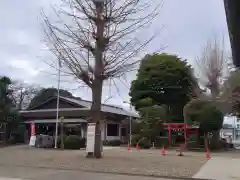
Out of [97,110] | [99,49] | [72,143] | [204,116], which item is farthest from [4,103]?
[99,49]

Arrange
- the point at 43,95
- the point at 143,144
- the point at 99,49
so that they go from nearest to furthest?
1. the point at 99,49
2. the point at 143,144
3. the point at 43,95

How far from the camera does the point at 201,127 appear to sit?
137ft

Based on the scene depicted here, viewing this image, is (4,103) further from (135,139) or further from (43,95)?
(43,95)

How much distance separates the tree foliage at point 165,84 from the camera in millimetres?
51812

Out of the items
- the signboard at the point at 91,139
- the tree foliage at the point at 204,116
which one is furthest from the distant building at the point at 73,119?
the signboard at the point at 91,139

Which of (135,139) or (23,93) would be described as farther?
(23,93)

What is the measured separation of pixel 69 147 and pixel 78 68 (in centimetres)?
1643

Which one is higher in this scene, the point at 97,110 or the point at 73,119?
the point at 73,119

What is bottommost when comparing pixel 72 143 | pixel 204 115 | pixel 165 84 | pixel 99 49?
pixel 72 143

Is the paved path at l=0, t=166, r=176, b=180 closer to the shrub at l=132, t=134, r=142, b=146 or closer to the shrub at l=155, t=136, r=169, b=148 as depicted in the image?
the shrub at l=132, t=134, r=142, b=146

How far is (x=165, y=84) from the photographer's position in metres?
51.6

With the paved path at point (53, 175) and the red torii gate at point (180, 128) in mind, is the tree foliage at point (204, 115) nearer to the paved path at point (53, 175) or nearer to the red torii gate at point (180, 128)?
the red torii gate at point (180, 128)

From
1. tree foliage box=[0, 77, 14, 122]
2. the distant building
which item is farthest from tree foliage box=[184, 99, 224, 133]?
tree foliage box=[0, 77, 14, 122]

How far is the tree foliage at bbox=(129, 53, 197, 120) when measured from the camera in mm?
51812
